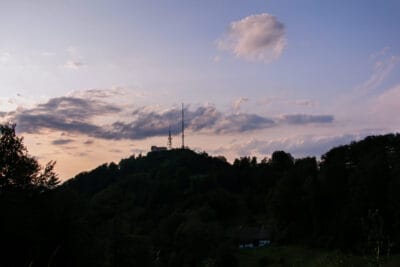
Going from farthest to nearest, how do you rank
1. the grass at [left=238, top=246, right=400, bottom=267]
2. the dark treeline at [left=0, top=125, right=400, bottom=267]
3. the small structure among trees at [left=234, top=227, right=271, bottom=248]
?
the small structure among trees at [left=234, top=227, right=271, bottom=248] < the grass at [left=238, top=246, right=400, bottom=267] < the dark treeline at [left=0, top=125, right=400, bottom=267]

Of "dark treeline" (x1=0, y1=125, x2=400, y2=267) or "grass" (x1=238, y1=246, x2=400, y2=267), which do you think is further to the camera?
"grass" (x1=238, y1=246, x2=400, y2=267)

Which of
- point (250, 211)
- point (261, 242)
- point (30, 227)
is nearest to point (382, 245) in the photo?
point (30, 227)

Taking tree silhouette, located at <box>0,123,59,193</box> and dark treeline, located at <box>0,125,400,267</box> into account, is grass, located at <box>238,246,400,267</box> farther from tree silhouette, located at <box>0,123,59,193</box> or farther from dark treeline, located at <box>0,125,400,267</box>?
tree silhouette, located at <box>0,123,59,193</box>

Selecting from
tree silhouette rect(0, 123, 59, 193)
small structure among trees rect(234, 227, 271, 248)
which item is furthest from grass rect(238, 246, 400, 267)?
tree silhouette rect(0, 123, 59, 193)

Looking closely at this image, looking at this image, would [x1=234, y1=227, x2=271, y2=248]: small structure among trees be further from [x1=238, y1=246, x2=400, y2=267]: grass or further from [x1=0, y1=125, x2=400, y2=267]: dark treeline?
[x1=238, y1=246, x2=400, y2=267]: grass

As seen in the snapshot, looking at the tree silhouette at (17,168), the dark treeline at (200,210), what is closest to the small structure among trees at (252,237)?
the dark treeline at (200,210)

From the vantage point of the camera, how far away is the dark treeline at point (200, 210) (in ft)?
95.3

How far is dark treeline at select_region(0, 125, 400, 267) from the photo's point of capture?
95.3 ft

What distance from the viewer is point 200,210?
352 ft

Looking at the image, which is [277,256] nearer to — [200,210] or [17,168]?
[200,210]

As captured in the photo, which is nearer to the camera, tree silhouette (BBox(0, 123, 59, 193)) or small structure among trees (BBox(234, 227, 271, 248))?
tree silhouette (BBox(0, 123, 59, 193))

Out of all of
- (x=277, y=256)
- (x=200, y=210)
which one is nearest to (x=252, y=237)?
(x=200, y=210)

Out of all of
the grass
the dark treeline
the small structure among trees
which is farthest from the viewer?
the small structure among trees

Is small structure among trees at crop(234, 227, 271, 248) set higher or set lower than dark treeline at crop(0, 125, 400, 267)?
lower
